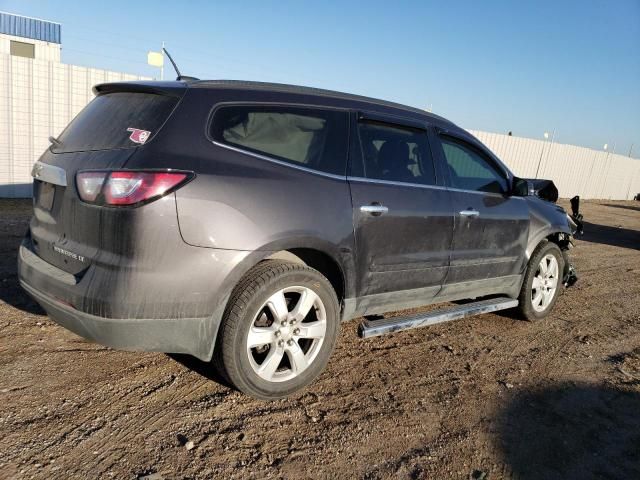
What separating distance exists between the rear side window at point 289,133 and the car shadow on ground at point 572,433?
189 centimetres

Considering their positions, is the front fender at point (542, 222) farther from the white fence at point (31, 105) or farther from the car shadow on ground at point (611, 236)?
the white fence at point (31, 105)

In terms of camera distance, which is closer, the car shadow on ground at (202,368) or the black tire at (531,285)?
the car shadow on ground at (202,368)

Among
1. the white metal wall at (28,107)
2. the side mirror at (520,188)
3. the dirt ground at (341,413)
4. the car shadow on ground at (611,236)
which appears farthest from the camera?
the car shadow on ground at (611,236)

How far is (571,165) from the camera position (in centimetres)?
2267

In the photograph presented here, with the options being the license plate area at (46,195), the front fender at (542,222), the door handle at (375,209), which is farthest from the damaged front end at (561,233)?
the license plate area at (46,195)

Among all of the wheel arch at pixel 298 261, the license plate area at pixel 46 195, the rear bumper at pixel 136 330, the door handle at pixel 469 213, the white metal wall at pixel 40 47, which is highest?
the white metal wall at pixel 40 47

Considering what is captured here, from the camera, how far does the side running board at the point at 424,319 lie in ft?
11.3

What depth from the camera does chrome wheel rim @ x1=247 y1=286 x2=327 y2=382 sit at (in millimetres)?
2873

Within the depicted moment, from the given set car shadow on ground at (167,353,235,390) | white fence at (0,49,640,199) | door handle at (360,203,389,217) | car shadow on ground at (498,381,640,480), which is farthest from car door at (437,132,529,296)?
white fence at (0,49,640,199)

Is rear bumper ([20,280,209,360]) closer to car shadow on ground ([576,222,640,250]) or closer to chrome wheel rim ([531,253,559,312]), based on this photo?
chrome wheel rim ([531,253,559,312])

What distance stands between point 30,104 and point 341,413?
9155 mm

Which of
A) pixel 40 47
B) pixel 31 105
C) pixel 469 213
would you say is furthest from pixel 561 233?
pixel 40 47

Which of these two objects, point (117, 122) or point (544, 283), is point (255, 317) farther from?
point (544, 283)

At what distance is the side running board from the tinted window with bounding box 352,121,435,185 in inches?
40.3
